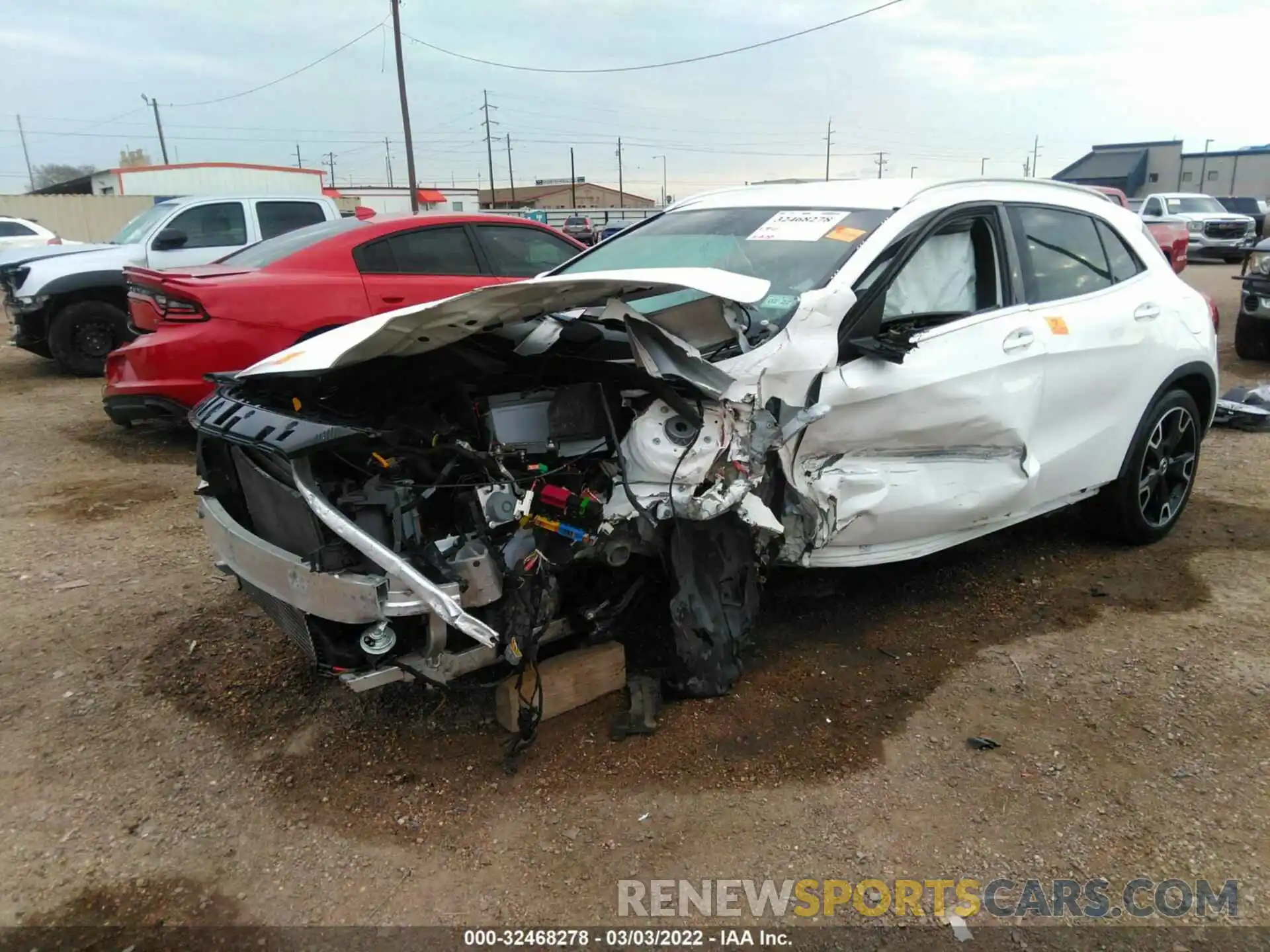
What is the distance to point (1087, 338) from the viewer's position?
12.5 feet

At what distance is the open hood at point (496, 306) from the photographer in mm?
2617

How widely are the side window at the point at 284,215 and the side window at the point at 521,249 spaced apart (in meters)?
3.37

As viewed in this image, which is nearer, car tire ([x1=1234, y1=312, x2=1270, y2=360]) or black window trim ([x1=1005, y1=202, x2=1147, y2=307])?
black window trim ([x1=1005, y1=202, x2=1147, y2=307])

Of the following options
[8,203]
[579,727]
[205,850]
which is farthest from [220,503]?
[8,203]

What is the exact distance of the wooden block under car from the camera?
9.81 feet

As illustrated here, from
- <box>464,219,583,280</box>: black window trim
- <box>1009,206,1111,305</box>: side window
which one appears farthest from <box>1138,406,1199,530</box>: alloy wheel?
<box>464,219,583,280</box>: black window trim

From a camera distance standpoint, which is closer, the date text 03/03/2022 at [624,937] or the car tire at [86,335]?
the date text 03/03/2022 at [624,937]

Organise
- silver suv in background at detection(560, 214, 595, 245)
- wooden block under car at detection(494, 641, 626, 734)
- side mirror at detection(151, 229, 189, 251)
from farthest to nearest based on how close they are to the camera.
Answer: silver suv in background at detection(560, 214, 595, 245), side mirror at detection(151, 229, 189, 251), wooden block under car at detection(494, 641, 626, 734)

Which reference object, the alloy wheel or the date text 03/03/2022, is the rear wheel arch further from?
the date text 03/03/2022

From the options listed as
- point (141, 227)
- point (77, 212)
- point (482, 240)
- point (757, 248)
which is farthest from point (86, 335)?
point (77, 212)

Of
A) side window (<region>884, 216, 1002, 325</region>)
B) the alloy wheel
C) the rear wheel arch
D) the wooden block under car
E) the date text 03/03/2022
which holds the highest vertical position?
side window (<region>884, 216, 1002, 325</region>)

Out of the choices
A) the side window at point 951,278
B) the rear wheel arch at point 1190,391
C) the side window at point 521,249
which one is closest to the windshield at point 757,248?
the side window at point 951,278

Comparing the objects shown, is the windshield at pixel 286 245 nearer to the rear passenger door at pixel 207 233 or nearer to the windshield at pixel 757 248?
the rear passenger door at pixel 207 233

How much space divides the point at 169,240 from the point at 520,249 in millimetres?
3804
